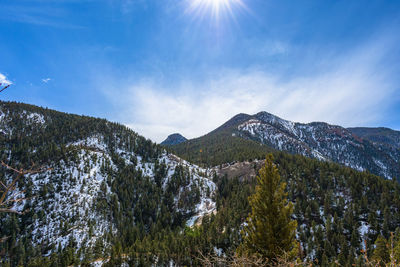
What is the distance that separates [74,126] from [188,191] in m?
112

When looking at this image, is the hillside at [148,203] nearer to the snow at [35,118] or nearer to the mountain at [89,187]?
the mountain at [89,187]

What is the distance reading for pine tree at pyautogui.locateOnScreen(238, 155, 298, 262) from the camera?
2003cm

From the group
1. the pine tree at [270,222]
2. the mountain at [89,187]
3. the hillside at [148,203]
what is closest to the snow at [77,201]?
the mountain at [89,187]

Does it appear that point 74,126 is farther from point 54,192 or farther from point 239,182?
point 239,182

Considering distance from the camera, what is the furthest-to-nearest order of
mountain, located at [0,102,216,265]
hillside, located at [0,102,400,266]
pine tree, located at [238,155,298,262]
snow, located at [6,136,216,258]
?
1. mountain, located at [0,102,216,265]
2. snow, located at [6,136,216,258]
3. hillside, located at [0,102,400,266]
4. pine tree, located at [238,155,298,262]

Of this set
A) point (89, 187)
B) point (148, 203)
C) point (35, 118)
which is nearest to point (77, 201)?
point (89, 187)

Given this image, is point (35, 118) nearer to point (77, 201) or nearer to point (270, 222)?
point (77, 201)

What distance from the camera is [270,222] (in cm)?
2073

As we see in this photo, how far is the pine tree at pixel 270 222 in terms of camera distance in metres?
→ 20.0

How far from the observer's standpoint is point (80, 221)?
86062 millimetres

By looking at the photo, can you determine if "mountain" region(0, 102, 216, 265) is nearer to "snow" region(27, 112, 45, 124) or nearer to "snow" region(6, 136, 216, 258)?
"snow" region(6, 136, 216, 258)

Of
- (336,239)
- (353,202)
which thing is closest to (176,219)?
(336,239)

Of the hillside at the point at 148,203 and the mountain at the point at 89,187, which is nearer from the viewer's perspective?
the hillside at the point at 148,203

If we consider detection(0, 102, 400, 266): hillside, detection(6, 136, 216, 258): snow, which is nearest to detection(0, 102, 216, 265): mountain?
detection(6, 136, 216, 258): snow
